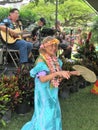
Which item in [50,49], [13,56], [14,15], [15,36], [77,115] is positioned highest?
[50,49]

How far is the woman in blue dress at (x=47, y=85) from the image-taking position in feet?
12.6

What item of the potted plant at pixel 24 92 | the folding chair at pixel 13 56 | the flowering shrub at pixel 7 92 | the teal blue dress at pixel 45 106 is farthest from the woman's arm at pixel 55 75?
the folding chair at pixel 13 56

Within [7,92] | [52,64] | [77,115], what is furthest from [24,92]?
[52,64]

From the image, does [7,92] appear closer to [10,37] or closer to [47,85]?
[47,85]

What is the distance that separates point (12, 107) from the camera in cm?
498

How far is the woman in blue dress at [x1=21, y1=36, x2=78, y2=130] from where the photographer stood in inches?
151

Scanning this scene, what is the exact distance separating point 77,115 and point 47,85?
1.53 m

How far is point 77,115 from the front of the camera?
5.27 metres

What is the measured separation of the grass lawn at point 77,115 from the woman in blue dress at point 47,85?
2.49 feet

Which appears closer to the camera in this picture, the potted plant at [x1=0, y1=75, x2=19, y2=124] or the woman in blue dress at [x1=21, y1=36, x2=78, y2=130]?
the woman in blue dress at [x1=21, y1=36, x2=78, y2=130]

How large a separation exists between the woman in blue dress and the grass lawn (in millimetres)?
760

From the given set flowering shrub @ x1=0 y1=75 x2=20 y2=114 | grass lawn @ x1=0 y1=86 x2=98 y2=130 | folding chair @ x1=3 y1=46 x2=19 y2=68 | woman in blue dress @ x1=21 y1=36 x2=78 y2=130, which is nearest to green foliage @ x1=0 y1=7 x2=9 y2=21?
folding chair @ x1=3 y1=46 x2=19 y2=68

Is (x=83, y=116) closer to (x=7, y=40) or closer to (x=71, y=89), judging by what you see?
(x=71, y=89)

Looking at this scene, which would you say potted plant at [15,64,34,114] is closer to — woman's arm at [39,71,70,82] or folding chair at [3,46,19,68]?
woman's arm at [39,71,70,82]
